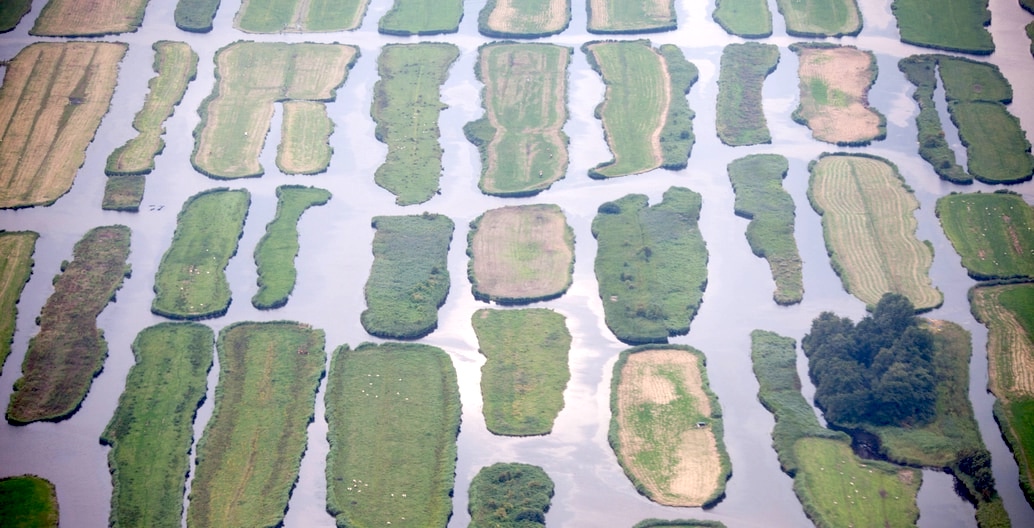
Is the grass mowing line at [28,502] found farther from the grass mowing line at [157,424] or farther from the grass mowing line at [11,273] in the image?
the grass mowing line at [11,273]

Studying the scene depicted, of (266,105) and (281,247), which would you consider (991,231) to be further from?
(266,105)

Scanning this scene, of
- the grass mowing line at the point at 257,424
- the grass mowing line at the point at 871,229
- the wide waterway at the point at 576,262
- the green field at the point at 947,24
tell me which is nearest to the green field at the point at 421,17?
the wide waterway at the point at 576,262

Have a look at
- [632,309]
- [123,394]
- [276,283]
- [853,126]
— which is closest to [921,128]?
[853,126]

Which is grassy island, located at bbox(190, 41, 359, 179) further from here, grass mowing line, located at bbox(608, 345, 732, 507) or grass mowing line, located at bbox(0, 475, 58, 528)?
grass mowing line, located at bbox(608, 345, 732, 507)

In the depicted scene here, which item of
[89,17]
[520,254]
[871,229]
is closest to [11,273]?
[520,254]

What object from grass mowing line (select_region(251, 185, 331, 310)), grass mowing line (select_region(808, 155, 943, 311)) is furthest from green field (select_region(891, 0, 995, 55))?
grass mowing line (select_region(251, 185, 331, 310))
